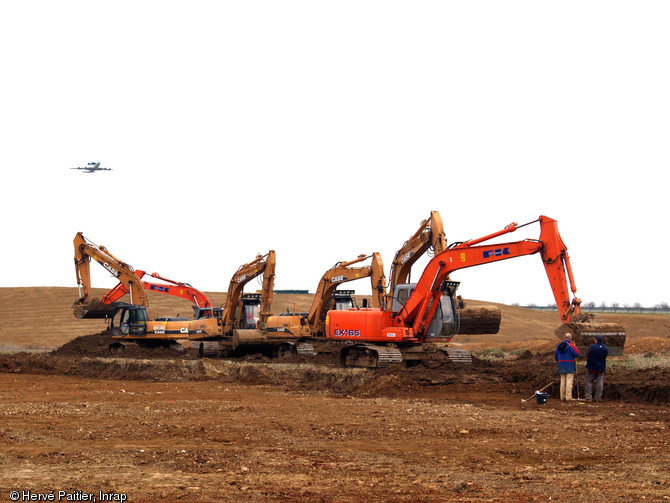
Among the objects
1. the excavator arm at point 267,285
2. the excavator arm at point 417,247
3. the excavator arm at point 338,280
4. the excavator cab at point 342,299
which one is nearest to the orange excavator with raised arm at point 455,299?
the excavator arm at point 417,247

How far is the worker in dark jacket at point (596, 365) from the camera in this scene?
16.3 m

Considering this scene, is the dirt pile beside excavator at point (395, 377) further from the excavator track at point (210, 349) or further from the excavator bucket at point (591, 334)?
the excavator track at point (210, 349)

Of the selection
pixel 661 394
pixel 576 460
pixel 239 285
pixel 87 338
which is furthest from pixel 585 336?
pixel 87 338

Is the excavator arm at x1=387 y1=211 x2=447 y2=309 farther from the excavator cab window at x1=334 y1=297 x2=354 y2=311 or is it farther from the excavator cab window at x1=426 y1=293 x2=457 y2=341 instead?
the excavator cab window at x1=334 y1=297 x2=354 y2=311

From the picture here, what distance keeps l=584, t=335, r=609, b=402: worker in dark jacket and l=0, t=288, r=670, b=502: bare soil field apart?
41 cm

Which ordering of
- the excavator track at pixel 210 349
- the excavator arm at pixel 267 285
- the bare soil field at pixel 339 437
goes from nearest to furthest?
the bare soil field at pixel 339 437 → the excavator arm at pixel 267 285 → the excavator track at pixel 210 349

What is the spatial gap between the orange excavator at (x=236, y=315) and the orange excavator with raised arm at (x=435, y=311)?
830cm

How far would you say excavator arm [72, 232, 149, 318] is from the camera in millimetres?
38125

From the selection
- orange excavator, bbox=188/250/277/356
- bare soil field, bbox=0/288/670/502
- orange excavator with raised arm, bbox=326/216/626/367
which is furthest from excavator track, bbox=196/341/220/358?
orange excavator with raised arm, bbox=326/216/626/367

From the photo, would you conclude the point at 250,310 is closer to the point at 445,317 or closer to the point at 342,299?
the point at 342,299

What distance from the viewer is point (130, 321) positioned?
35.1m

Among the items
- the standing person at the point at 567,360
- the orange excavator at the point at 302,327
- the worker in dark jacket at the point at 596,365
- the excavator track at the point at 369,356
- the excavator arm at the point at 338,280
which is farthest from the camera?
the orange excavator at the point at 302,327

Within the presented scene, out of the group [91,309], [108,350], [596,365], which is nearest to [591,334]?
[596,365]

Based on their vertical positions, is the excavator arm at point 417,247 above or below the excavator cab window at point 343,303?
above
